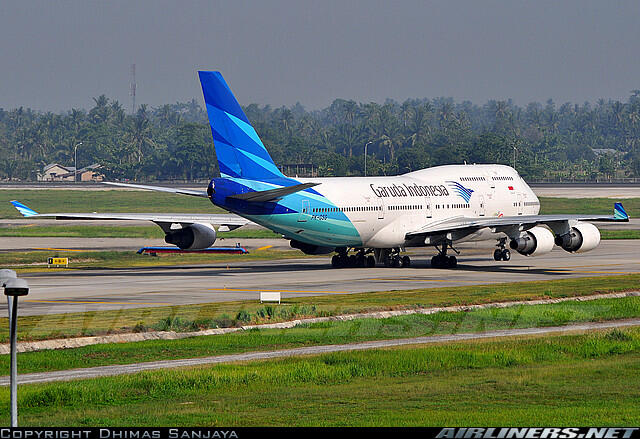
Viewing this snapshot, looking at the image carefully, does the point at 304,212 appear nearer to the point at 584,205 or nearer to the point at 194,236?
the point at 194,236

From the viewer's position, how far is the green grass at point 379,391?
2180 centimetres

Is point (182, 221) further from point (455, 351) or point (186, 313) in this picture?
point (455, 351)

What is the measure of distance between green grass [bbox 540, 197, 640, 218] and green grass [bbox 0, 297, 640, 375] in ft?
280

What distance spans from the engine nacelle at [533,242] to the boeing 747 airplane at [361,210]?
6 centimetres

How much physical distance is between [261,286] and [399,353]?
74.0ft

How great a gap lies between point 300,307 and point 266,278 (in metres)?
15.3

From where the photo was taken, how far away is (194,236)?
204 ft

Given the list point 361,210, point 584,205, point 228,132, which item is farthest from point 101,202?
point 228,132

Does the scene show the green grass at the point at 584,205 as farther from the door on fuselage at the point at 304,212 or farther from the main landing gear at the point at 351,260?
the door on fuselage at the point at 304,212

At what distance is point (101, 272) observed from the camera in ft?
203

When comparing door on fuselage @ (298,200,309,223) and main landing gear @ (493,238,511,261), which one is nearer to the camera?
door on fuselage @ (298,200,309,223)

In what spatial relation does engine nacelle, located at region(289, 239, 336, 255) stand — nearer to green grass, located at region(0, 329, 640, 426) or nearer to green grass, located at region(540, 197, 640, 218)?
green grass, located at region(0, 329, 640, 426)

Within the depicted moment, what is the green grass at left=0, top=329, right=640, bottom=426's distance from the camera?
21.8m

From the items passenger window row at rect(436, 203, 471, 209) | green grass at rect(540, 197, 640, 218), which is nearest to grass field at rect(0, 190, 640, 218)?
green grass at rect(540, 197, 640, 218)
